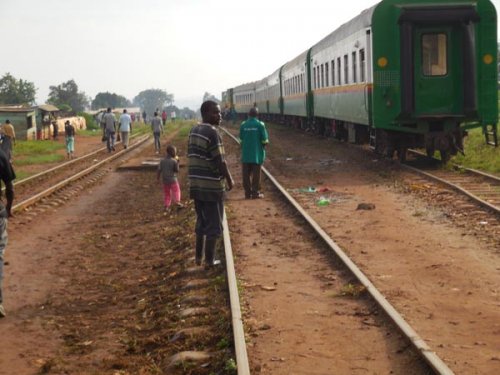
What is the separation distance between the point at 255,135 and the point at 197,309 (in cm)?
734

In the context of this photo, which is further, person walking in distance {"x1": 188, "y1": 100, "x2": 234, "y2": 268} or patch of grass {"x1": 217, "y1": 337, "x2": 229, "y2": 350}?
person walking in distance {"x1": 188, "y1": 100, "x2": 234, "y2": 268}

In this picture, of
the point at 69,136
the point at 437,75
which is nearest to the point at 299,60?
the point at 69,136

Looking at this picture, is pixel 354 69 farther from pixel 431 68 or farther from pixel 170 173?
pixel 170 173

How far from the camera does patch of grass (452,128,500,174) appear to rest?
1769 cm

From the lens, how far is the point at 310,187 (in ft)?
53.1

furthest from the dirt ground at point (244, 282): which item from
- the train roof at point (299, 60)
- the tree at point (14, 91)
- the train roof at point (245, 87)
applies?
the tree at point (14, 91)

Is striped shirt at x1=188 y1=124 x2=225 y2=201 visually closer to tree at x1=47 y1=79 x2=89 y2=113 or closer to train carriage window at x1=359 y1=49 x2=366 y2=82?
train carriage window at x1=359 y1=49 x2=366 y2=82

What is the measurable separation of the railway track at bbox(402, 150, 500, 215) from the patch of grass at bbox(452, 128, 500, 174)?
2.12ft

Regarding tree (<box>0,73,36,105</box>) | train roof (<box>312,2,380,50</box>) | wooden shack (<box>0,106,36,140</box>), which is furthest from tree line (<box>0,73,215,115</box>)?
train roof (<box>312,2,380,50</box>)

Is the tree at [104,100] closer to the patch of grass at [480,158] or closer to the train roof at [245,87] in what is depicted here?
the train roof at [245,87]

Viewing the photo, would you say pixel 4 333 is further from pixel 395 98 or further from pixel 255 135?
pixel 395 98

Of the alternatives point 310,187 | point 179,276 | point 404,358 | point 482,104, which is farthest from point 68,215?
point 404,358

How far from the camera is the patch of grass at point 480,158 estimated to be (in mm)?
17688

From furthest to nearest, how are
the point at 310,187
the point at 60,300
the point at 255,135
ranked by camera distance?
the point at 310,187, the point at 255,135, the point at 60,300
